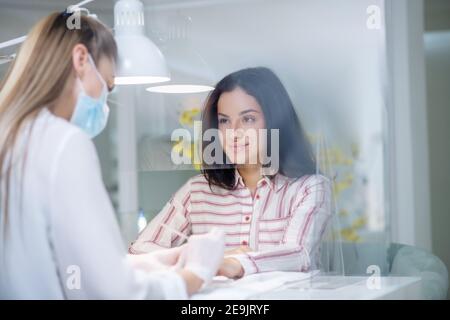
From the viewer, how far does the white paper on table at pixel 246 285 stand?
164 cm

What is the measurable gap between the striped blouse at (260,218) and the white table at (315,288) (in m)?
0.04

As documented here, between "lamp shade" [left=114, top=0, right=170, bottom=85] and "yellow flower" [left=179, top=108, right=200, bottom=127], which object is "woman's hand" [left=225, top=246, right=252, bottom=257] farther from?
"lamp shade" [left=114, top=0, right=170, bottom=85]

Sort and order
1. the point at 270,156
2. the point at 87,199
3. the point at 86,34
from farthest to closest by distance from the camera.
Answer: the point at 270,156 → the point at 86,34 → the point at 87,199

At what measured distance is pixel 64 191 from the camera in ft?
4.98

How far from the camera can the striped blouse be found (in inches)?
68.9

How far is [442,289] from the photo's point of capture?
5.98 feet

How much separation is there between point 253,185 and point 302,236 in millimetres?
179

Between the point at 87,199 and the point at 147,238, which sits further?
the point at 147,238

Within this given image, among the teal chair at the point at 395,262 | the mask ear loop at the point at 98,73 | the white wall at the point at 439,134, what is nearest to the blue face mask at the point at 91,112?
the mask ear loop at the point at 98,73

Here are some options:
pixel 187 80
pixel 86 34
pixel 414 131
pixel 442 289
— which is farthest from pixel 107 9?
pixel 442 289

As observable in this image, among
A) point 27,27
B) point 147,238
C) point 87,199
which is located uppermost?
point 27,27

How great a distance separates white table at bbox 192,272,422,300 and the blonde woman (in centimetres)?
10

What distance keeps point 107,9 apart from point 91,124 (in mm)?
331
